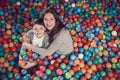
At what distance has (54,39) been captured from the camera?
1.46 metres

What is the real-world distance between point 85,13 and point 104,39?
0.67ft

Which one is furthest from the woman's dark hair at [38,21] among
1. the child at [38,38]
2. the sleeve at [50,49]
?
the sleeve at [50,49]

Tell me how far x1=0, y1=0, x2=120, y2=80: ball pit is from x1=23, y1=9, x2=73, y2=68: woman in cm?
3

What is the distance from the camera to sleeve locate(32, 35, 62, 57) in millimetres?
1448

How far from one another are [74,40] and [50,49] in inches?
5.9

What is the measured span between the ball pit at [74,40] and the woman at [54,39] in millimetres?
26

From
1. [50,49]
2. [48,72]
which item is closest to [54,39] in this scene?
[50,49]

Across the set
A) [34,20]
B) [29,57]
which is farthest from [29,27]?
[29,57]

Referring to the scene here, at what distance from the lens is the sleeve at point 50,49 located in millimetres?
1448

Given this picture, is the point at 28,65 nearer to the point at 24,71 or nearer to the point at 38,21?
the point at 24,71

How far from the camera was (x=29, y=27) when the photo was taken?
5.09 feet

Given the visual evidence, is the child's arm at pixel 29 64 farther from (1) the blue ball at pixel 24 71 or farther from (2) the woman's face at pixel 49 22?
(2) the woman's face at pixel 49 22

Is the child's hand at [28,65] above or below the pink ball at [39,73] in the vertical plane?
above

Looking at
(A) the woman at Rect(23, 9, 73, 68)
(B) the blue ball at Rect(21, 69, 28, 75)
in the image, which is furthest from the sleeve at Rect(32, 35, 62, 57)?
(B) the blue ball at Rect(21, 69, 28, 75)
